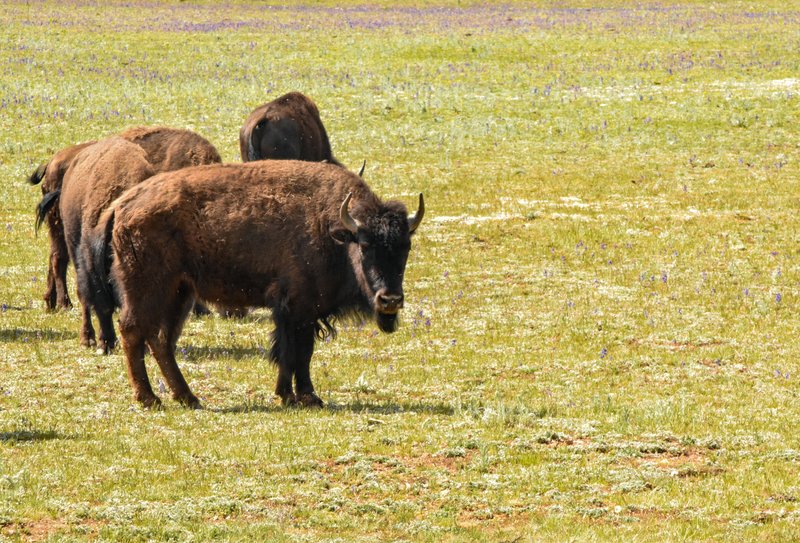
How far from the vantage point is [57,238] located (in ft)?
62.1

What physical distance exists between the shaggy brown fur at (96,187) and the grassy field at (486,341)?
0.69m

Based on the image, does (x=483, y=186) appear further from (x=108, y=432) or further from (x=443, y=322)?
(x=108, y=432)

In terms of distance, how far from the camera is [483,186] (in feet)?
96.2

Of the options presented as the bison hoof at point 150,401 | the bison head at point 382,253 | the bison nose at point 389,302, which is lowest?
the bison hoof at point 150,401

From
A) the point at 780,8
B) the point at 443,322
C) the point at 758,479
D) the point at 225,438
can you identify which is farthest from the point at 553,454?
the point at 780,8

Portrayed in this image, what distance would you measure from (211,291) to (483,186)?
53.6ft

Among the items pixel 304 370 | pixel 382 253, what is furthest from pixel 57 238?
pixel 382 253

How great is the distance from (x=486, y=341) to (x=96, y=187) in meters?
6.05

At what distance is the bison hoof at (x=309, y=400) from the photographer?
44.3 ft

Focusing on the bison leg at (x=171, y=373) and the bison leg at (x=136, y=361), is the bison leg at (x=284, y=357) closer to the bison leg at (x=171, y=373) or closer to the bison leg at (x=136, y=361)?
the bison leg at (x=171, y=373)

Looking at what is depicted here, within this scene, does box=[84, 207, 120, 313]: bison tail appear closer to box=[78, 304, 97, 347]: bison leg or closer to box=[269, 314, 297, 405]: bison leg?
box=[78, 304, 97, 347]: bison leg

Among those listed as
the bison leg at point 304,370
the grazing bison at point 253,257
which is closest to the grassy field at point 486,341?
the bison leg at point 304,370

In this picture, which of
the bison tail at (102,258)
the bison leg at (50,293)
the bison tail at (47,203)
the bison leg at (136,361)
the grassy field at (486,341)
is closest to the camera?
the grassy field at (486,341)

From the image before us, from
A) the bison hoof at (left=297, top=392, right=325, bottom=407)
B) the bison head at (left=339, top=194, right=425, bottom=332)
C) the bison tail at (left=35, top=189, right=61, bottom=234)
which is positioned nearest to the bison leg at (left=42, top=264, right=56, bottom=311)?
the bison tail at (left=35, top=189, right=61, bottom=234)
